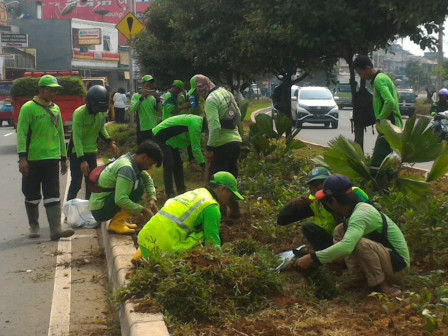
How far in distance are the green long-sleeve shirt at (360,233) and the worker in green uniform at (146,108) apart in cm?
717

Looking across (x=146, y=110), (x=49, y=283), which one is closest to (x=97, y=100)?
(x=146, y=110)

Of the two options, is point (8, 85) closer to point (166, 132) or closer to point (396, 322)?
point (166, 132)

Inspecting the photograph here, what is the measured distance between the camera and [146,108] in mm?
12609

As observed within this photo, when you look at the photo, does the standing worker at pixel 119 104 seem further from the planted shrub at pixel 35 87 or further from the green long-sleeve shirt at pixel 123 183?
the green long-sleeve shirt at pixel 123 183

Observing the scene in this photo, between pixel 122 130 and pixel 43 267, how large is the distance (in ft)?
41.1

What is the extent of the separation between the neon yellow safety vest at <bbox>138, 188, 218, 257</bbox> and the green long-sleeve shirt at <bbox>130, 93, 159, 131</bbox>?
6520 millimetres

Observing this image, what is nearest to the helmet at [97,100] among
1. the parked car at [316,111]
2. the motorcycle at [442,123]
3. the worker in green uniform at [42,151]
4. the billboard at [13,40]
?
the worker in green uniform at [42,151]

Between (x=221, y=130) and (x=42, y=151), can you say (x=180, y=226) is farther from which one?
(x=42, y=151)

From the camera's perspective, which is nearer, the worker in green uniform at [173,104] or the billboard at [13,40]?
the worker in green uniform at [173,104]

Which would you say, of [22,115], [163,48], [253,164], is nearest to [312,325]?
[22,115]

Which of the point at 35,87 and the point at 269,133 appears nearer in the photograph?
the point at 269,133

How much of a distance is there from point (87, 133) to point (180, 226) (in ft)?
14.9

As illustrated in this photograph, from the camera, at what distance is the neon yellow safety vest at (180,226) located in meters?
6.11

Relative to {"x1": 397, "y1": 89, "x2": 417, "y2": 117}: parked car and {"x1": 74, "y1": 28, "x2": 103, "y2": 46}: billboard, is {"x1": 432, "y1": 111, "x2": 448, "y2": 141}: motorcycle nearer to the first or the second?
{"x1": 397, "y1": 89, "x2": 417, "y2": 117}: parked car
